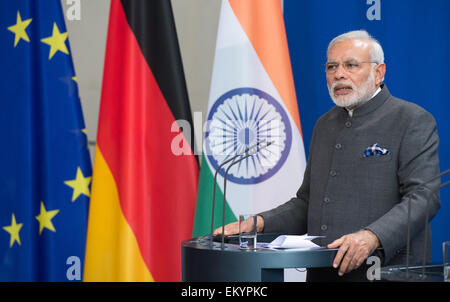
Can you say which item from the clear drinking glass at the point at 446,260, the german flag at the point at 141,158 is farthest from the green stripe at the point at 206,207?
the clear drinking glass at the point at 446,260

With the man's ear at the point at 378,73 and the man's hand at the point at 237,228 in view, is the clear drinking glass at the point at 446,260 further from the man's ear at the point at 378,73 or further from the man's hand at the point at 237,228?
the man's ear at the point at 378,73

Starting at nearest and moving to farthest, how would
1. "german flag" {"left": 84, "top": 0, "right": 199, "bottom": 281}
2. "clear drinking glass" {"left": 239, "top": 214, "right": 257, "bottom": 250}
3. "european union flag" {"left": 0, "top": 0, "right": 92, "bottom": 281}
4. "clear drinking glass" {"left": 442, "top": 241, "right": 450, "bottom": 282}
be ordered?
"clear drinking glass" {"left": 442, "top": 241, "right": 450, "bottom": 282} → "clear drinking glass" {"left": 239, "top": 214, "right": 257, "bottom": 250} → "german flag" {"left": 84, "top": 0, "right": 199, "bottom": 281} → "european union flag" {"left": 0, "top": 0, "right": 92, "bottom": 281}

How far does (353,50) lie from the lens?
Result: 254 cm

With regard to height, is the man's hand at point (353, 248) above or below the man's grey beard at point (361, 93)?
below

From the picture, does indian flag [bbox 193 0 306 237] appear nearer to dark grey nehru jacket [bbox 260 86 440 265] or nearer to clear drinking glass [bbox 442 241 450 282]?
dark grey nehru jacket [bbox 260 86 440 265]

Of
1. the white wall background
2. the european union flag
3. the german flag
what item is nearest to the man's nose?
the german flag

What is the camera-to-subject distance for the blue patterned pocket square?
2367 mm

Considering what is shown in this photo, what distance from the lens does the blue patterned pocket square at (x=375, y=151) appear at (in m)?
2.37

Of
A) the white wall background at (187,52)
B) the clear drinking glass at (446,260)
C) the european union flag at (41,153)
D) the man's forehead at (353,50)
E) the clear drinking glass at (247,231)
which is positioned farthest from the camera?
the white wall background at (187,52)

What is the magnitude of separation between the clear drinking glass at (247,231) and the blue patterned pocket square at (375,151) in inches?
21.3

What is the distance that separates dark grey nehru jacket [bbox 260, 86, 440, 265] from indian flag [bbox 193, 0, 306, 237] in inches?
27.1

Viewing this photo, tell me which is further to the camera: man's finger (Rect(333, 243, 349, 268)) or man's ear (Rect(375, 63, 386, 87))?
man's ear (Rect(375, 63, 386, 87))

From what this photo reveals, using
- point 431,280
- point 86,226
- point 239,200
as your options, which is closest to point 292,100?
point 239,200

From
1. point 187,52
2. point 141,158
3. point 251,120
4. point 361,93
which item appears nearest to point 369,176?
point 361,93
